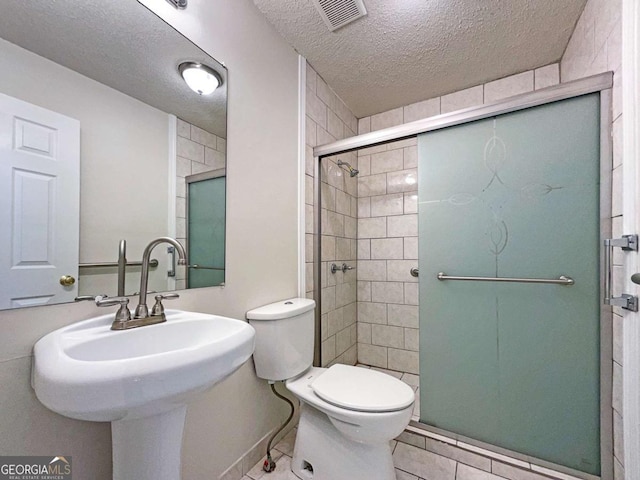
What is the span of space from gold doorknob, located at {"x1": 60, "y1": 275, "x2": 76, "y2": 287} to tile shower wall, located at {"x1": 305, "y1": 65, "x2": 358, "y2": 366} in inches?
45.2

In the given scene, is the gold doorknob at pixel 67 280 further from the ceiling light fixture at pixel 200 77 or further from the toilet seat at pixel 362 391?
the toilet seat at pixel 362 391

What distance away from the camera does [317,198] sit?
1.83m

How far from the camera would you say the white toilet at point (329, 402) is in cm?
104

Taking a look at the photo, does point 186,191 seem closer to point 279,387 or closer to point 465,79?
point 279,387

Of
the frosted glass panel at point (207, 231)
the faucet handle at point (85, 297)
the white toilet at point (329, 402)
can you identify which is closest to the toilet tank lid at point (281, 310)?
the white toilet at point (329, 402)

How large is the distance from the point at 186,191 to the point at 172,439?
817 mm

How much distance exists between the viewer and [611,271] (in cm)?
104

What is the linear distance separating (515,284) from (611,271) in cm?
32

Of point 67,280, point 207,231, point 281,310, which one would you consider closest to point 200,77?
point 207,231

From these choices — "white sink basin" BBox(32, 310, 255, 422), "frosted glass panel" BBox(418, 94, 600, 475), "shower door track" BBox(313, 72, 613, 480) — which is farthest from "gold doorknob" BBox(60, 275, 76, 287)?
"shower door track" BBox(313, 72, 613, 480)

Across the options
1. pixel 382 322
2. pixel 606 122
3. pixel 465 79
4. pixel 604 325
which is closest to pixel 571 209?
pixel 606 122

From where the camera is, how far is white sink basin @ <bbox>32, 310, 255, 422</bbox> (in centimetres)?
51

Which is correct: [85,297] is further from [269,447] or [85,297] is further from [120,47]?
[269,447]

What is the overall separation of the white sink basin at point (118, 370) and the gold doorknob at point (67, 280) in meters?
0.11
